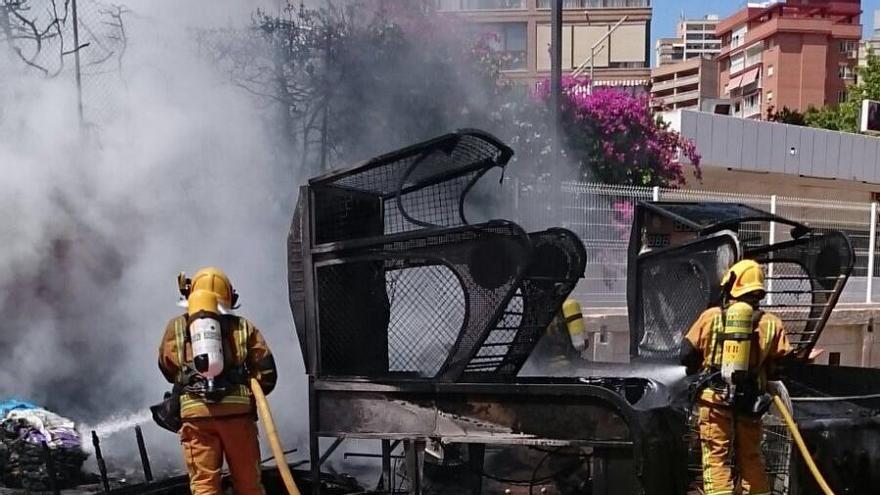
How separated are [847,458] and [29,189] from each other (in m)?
5.92

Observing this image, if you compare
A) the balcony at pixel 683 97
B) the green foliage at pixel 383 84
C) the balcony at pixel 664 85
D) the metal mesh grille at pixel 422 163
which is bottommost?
the metal mesh grille at pixel 422 163

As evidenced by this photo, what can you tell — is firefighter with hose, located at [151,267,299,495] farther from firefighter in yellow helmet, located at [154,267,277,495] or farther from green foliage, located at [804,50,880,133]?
green foliage, located at [804,50,880,133]

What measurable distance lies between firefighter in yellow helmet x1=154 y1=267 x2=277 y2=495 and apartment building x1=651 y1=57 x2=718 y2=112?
75.4m

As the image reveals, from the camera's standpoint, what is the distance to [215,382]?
388 cm

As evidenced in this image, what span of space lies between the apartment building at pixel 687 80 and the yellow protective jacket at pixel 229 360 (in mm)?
75383

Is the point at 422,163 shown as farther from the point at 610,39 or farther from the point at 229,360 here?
the point at 610,39

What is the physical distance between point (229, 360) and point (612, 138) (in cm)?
865

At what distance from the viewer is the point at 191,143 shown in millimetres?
8133

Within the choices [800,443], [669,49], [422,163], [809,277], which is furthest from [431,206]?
[669,49]

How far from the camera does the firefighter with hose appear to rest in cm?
386

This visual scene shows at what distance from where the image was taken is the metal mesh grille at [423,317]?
4.35m

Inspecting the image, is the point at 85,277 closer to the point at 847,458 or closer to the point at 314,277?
the point at 314,277

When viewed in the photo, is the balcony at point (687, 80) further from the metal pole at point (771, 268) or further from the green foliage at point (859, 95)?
the metal pole at point (771, 268)

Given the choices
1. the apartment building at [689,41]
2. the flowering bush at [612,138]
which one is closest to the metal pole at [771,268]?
the flowering bush at [612,138]
